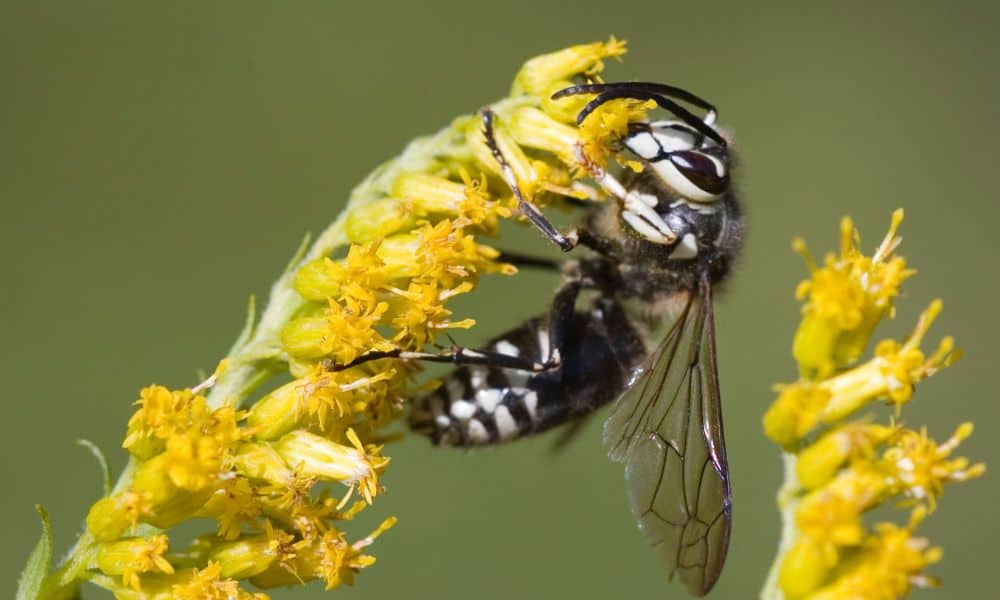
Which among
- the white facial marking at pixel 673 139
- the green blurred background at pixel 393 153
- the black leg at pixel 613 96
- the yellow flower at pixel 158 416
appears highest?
the black leg at pixel 613 96

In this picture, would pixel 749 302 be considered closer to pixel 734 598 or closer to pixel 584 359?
pixel 734 598

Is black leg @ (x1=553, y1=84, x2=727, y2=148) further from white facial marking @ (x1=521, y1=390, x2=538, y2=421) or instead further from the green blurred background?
the green blurred background

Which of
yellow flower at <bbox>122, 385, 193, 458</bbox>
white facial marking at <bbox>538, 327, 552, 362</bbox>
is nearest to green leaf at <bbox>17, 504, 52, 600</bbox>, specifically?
yellow flower at <bbox>122, 385, 193, 458</bbox>

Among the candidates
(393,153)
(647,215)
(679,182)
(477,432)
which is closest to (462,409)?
(477,432)

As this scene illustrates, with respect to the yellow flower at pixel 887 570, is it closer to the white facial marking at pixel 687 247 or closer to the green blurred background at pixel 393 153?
the white facial marking at pixel 687 247

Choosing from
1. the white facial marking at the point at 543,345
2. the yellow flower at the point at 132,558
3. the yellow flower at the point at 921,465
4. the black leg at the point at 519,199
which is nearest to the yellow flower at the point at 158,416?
the yellow flower at the point at 132,558

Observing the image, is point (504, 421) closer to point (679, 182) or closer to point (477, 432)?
point (477, 432)
